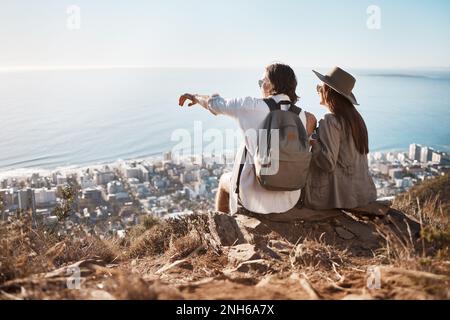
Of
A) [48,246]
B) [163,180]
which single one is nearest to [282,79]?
[48,246]

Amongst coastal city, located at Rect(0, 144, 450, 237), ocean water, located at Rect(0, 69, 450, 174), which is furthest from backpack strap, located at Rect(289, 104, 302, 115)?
ocean water, located at Rect(0, 69, 450, 174)

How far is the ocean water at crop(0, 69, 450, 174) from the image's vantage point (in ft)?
58.0

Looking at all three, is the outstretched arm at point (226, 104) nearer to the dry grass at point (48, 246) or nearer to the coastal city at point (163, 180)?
the dry grass at point (48, 246)

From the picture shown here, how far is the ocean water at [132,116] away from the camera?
696 inches

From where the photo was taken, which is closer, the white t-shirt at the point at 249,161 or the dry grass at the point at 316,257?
the dry grass at the point at 316,257

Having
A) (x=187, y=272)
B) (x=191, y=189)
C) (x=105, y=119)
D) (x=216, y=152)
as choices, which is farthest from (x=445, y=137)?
(x=187, y=272)

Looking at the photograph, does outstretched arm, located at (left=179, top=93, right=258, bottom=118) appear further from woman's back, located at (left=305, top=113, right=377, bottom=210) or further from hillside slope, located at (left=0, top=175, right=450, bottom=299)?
hillside slope, located at (left=0, top=175, right=450, bottom=299)

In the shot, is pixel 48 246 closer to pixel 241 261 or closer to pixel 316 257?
pixel 241 261

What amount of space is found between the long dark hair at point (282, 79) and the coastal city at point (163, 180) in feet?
20.1

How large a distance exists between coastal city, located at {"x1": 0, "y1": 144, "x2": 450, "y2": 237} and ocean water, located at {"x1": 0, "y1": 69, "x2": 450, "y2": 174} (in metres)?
1.31

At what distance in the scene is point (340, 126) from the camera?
4281mm

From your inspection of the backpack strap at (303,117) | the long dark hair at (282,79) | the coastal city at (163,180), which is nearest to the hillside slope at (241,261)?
the backpack strap at (303,117)

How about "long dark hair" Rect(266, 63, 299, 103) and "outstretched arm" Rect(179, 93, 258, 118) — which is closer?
"outstretched arm" Rect(179, 93, 258, 118)

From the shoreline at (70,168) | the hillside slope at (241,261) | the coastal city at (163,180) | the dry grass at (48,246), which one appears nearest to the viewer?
the hillside slope at (241,261)
